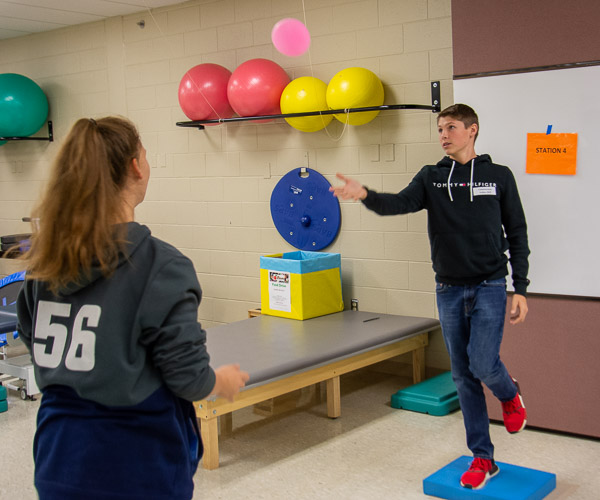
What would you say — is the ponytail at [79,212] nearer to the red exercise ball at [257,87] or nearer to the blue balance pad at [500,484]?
the blue balance pad at [500,484]

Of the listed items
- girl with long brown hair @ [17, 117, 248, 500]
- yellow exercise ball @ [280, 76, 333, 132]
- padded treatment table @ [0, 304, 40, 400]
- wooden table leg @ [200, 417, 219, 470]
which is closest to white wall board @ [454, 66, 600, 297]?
yellow exercise ball @ [280, 76, 333, 132]

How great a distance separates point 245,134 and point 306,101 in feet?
2.95

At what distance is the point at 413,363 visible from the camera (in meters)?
4.46

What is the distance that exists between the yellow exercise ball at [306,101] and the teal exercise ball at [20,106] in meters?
2.67

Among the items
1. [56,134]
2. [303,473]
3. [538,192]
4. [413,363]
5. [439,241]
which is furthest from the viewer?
[56,134]

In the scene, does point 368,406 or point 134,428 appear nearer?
point 134,428

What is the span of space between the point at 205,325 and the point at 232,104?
188cm

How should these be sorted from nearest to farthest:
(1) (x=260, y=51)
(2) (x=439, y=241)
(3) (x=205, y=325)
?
1. (2) (x=439, y=241)
2. (1) (x=260, y=51)
3. (3) (x=205, y=325)

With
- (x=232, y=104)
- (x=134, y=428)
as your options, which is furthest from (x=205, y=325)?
(x=134, y=428)

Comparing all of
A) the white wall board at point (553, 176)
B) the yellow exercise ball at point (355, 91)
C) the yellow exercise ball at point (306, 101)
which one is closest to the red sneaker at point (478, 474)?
the white wall board at point (553, 176)

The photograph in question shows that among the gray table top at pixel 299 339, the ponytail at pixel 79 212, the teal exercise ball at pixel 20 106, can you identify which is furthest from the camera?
the teal exercise ball at pixel 20 106

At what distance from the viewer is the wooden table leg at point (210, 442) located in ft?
10.9

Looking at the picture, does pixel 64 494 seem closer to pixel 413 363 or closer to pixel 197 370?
pixel 197 370

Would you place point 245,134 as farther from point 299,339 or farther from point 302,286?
point 299,339
